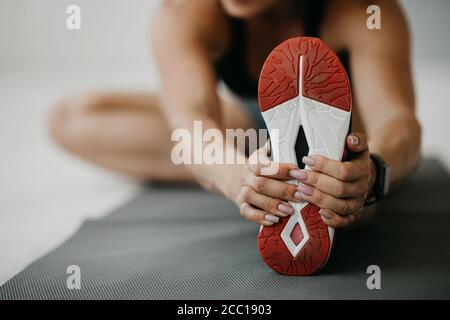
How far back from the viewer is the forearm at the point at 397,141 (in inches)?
33.7

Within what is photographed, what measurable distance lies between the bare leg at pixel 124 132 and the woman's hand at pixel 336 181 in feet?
2.51

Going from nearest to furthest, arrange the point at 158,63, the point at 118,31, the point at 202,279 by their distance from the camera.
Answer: the point at 202,279 → the point at 158,63 → the point at 118,31

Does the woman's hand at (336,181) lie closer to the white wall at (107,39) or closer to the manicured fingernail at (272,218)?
the manicured fingernail at (272,218)

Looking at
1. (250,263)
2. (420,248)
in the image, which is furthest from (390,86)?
(250,263)

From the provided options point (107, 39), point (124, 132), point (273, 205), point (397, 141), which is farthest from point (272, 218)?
point (107, 39)

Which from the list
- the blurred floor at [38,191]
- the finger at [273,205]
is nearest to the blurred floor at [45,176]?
the blurred floor at [38,191]

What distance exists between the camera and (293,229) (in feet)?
2.34

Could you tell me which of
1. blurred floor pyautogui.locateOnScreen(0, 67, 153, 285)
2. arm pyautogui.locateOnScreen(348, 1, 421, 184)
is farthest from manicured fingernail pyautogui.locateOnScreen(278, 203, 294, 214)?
blurred floor pyautogui.locateOnScreen(0, 67, 153, 285)

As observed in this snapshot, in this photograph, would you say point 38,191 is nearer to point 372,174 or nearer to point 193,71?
point 193,71

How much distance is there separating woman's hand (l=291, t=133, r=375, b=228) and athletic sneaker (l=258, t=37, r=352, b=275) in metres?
0.01

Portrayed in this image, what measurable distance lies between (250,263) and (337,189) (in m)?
0.20

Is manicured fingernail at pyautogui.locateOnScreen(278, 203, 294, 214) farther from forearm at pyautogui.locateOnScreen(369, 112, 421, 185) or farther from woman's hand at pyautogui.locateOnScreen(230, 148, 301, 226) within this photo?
forearm at pyautogui.locateOnScreen(369, 112, 421, 185)

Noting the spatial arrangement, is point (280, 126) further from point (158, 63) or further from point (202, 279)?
point (158, 63)

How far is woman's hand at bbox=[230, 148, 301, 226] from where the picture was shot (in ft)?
2.30
